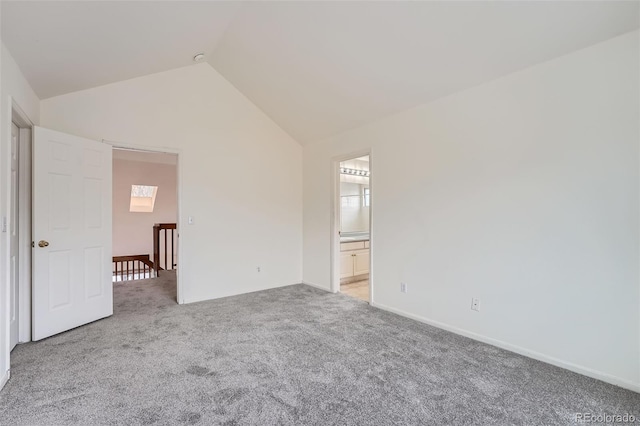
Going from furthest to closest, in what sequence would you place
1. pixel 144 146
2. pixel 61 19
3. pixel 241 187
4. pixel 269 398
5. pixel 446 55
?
pixel 241 187, pixel 144 146, pixel 446 55, pixel 61 19, pixel 269 398

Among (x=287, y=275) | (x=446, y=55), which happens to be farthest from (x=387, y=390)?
(x=287, y=275)

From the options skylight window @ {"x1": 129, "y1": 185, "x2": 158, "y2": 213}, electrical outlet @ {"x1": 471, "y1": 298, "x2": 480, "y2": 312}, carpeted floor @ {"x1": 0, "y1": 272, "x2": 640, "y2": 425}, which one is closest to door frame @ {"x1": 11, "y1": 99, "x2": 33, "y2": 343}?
carpeted floor @ {"x1": 0, "y1": 272, "x2": 640, "y2": 425}

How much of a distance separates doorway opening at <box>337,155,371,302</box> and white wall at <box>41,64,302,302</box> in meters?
0.81

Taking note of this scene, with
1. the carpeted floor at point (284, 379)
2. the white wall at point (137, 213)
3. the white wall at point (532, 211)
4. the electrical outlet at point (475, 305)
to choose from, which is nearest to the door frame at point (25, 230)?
the carpeted floor at point (284, 379)

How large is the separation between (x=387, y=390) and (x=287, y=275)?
10.2ft

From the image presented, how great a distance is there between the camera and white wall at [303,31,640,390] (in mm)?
2023

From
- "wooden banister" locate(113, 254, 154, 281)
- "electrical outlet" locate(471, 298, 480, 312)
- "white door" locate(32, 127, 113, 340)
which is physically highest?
"white door" locate(32, 127, 113, 340)

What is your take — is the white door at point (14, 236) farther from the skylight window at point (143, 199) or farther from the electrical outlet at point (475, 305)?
the skylight window at point (143, 199)

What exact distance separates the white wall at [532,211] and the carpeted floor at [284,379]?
0.28 meters

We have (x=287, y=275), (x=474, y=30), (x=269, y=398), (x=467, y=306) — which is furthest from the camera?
(x=287, y=275)

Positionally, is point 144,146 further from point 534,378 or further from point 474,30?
point 534,378

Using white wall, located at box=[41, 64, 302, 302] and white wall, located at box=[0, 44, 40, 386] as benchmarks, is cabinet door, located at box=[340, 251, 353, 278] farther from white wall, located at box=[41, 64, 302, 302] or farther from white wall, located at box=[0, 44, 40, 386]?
white wall, located at box=[0, 44, 40, 386]

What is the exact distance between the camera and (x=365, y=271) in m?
5.41

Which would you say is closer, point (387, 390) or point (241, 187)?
point (387, 390)
